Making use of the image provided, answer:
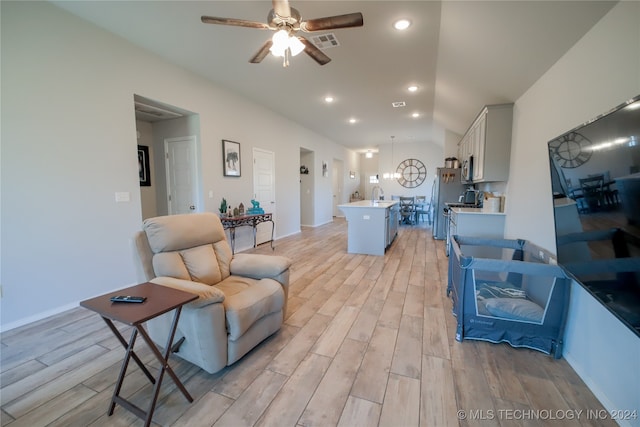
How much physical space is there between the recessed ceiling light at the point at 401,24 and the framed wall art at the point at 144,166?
14.3 feet

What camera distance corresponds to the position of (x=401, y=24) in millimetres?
2641

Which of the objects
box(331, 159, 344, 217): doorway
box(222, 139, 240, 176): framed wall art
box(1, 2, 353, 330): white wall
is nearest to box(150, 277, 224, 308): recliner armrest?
box(1, 2, 353, 330): white wall

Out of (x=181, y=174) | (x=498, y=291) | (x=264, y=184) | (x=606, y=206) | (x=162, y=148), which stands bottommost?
(x=498, y=291)

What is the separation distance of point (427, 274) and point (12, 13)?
16.9ft

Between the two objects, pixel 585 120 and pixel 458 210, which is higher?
pixel 585 120

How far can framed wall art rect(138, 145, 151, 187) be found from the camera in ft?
14.7

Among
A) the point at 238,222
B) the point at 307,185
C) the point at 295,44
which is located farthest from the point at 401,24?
the point at 307,185

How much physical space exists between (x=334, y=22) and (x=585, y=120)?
6.21 ft

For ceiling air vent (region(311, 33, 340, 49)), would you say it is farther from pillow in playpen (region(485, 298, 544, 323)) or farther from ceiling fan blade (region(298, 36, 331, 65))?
pillow in playpen (region(485, 298, 544, 323))

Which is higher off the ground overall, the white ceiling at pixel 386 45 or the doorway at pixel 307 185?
the white ceiling at pixel 386 45

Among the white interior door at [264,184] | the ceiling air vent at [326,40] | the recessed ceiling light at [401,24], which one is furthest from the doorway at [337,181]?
the recessed ceiling light at [401,24]

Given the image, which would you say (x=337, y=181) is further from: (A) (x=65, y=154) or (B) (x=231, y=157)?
(A) (x=65, y=154)

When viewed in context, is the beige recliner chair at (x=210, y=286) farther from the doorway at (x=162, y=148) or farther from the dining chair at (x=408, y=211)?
the dining chair at (x=408, y=211)

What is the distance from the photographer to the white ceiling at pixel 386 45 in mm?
2010
